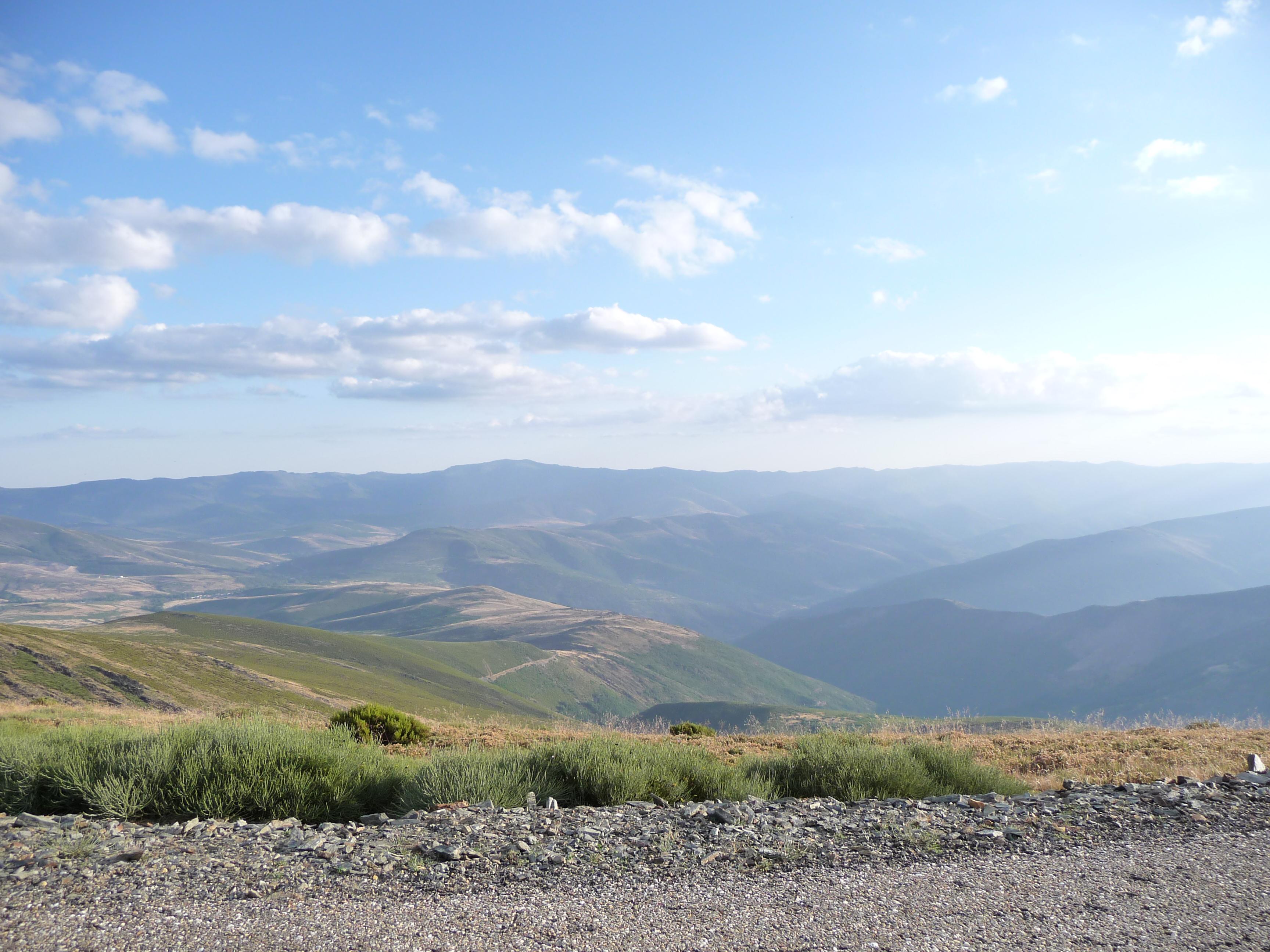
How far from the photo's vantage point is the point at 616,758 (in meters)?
9.32

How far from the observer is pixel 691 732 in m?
19.2

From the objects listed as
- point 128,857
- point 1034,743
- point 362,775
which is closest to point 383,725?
point 362,775

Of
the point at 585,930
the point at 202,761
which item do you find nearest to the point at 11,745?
the point at 202,761

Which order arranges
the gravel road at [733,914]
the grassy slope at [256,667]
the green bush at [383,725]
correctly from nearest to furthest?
1. the gravel road at [733,914]
2. the green bush at [383,725]
3. the grassy slope at [256,667]

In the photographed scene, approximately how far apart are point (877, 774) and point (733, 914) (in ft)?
16.5

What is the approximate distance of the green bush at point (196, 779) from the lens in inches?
296

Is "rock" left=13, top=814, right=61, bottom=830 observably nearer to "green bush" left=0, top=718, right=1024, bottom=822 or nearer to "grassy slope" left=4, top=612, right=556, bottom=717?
"green bush" left=0, top=718, right=1024, bottom=822

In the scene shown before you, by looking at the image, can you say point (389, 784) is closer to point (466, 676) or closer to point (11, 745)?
point (11, 745)

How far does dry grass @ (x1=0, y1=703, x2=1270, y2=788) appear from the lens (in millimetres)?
Result: 11445

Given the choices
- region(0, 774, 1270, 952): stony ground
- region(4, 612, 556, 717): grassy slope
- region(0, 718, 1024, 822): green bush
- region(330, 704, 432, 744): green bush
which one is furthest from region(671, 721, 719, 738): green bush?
region(4, 612, 556, 717): grassy slope

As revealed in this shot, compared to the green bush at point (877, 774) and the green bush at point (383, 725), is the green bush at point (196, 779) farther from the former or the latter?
the green bush at point (383, 725)

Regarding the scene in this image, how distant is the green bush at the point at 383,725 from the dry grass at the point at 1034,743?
49cm

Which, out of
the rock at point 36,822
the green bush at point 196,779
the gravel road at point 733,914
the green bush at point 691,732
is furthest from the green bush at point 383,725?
the gravel road at point 733,914

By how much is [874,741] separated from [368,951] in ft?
40.5
